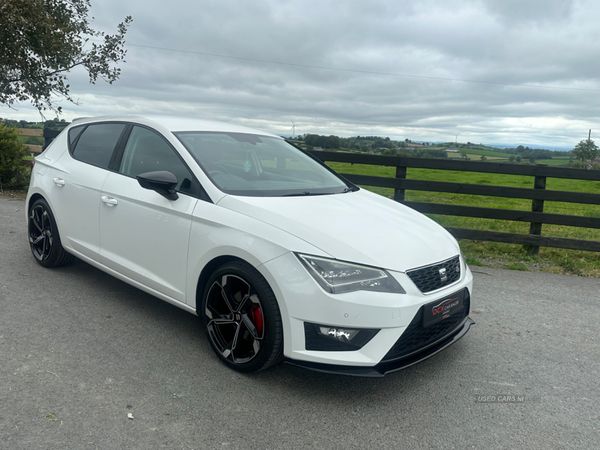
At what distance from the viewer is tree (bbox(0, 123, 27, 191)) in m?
10.6

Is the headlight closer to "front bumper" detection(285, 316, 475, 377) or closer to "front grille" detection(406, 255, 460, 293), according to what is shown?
"front grille" detection(406, 255, 460, 293)

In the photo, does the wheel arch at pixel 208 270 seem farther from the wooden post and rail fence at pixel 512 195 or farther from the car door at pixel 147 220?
the wooden post and rail fence at pixel 512 195

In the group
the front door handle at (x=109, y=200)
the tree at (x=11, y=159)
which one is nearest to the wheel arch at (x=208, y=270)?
the front door handle at (x=109, y=200)

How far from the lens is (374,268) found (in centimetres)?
268

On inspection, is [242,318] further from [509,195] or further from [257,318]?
[509,195]

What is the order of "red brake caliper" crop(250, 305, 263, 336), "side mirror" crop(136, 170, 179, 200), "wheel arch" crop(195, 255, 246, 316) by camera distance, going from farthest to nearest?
"side mirror" crop(136, 170, 179, 200)
"wheel arch" crop(195, 255, 246, 316)
"red brake caliper" crop(250, 305, 263, 336)

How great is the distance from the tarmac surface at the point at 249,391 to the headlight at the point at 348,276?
2.41 feet

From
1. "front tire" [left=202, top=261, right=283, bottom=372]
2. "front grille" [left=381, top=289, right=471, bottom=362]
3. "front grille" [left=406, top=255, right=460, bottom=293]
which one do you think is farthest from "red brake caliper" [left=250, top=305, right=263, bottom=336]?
"front grille" [left=406, top=255, right=460, bottom=293]

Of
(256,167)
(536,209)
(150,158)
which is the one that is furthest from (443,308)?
(536,209)

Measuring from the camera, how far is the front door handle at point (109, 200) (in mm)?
3830

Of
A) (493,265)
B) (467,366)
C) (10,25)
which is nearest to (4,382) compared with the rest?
(467,366)

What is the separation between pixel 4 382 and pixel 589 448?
3.30 meters

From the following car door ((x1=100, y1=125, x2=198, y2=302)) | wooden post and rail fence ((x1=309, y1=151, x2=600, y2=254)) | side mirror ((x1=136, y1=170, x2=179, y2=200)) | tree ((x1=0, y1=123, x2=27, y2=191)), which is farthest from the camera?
tree ((x1=0, y1=123, x2=27, y2=191))

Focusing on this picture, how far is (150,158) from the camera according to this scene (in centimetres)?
378
